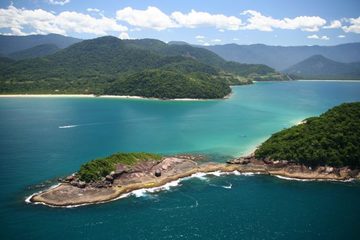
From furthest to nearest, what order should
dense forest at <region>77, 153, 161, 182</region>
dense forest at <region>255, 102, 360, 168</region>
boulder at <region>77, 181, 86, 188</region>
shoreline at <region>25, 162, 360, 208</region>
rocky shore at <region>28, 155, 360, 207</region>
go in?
dense forest at <region>255, 102, 360, 168</region> → dense forest at <region>77, 153, 161, 182</region> → boulder at <region>77, 181, 86, 188</region> → rocky shore at <region>28, 155, 360, 207</region> → shoreline at <region>25, 162, 360, 208</region>

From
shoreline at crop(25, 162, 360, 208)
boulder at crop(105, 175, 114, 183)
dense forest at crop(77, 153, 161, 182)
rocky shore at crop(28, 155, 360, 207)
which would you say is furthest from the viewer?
boulder at crop(105, 175, 114, 183)

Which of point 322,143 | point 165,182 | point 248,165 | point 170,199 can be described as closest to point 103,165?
point 165,182

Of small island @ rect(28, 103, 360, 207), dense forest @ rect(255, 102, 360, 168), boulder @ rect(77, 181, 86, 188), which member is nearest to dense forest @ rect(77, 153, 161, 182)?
small island @ rect(28, 103, 360, 207)

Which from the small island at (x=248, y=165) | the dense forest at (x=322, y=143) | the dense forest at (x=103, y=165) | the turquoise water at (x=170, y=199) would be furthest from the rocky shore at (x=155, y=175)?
the turquoise water at (x=170, y=199)

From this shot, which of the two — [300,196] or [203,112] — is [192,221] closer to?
[300,196]

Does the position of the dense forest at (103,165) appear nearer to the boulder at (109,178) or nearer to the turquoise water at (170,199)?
the boulder at (109,178)

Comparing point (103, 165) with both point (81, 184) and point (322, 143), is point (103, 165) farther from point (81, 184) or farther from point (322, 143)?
point (322, 143)

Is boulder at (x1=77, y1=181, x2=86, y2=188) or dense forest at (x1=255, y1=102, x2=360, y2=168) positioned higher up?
dense forest at (x1=255, y1=102, x2=360, y2=168)

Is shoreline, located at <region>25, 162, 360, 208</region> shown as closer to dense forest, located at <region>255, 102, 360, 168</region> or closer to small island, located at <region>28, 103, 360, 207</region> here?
small island, located at <region>28, 103, 360, 207</region>
